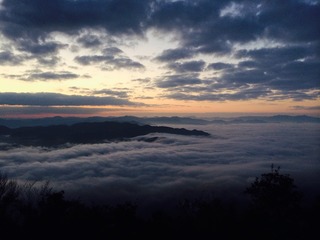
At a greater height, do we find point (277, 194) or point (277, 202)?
point (277, 194)

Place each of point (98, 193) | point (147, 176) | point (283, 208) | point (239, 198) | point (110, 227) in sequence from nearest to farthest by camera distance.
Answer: point (110, 227)
point (283, 208)
point (239, 198)
point (98, 193)
point (147, 176)

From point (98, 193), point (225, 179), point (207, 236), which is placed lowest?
point (98, 193)

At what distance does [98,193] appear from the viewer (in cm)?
14600

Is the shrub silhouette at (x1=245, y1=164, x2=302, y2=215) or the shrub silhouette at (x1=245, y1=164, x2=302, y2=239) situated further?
the shrub silhouette at (x1=245, y1=164, x2=302, y2=215)

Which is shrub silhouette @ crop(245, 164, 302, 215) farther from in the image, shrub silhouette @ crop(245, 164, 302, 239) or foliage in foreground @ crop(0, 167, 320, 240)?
foliage in foreground @ crop(0, 167, 320, 240)

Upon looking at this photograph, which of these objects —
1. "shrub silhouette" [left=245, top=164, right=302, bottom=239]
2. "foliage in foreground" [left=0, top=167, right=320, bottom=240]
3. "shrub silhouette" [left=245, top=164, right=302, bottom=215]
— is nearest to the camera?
"foliage in foreground" [left=0, top=167, right=320, bottom=240]

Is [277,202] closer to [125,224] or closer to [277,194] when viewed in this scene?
[277,194]

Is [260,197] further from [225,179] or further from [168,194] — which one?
[225,179]

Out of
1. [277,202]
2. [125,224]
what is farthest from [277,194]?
[125,224]

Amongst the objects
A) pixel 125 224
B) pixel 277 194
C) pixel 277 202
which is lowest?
pixel 125 224

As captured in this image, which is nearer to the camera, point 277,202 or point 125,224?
point 125,224

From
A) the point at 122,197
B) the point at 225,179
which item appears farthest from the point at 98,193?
the point at 225,179

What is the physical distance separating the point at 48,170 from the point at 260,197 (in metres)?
166

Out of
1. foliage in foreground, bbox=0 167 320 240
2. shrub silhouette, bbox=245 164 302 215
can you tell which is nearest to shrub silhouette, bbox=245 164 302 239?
shrub silhouette, bbox=245 164 302 215
